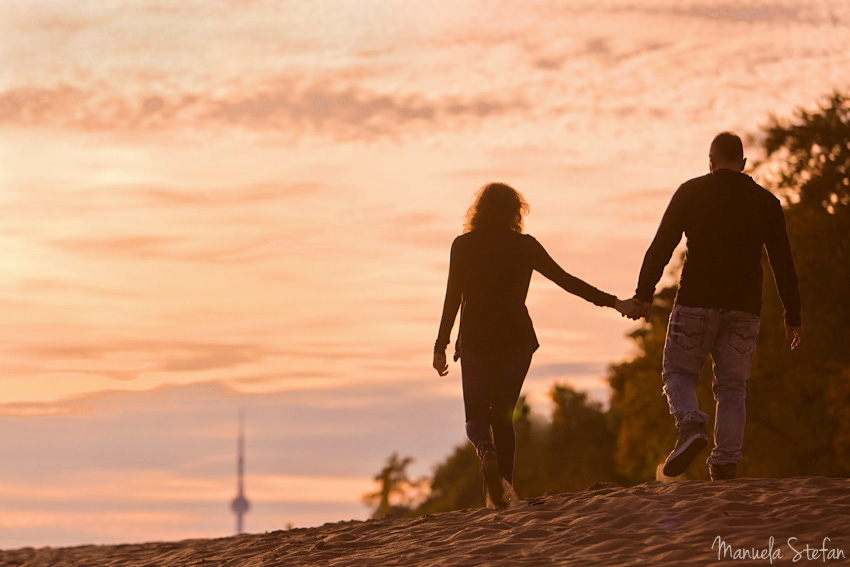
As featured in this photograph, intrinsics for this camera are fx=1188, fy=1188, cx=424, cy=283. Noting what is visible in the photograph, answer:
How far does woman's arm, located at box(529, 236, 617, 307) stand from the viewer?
9.77 metres

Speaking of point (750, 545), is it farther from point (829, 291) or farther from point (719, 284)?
point (829, 291)

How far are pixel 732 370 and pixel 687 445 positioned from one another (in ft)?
2.43

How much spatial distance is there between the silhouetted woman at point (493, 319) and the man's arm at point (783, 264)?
178 centimetres

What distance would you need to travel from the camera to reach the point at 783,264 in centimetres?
968

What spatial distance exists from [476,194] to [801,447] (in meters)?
19.3

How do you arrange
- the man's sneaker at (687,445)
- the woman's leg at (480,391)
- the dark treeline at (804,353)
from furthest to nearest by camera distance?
the dark treeline at (804,353)
the woman's leg at (480,391)
the man's sneaker at (687,445)

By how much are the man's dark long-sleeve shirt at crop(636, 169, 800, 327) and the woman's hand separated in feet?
1.27

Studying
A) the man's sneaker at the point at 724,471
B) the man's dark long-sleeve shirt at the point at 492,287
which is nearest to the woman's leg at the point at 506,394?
the man's dark long-sleeve shirt at the point at 492,287

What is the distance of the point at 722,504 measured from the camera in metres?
8.83

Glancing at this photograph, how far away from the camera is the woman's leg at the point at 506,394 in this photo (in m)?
9.54

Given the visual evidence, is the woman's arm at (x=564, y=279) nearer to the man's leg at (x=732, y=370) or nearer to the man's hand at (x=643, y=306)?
the man's hand at (x=643, y=306)

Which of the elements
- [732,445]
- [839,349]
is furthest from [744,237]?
[839,349]

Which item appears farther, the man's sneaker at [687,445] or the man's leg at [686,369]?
the man's leg at [686,369]

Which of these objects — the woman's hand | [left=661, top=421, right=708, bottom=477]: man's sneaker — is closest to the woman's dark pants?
the woman's hand
